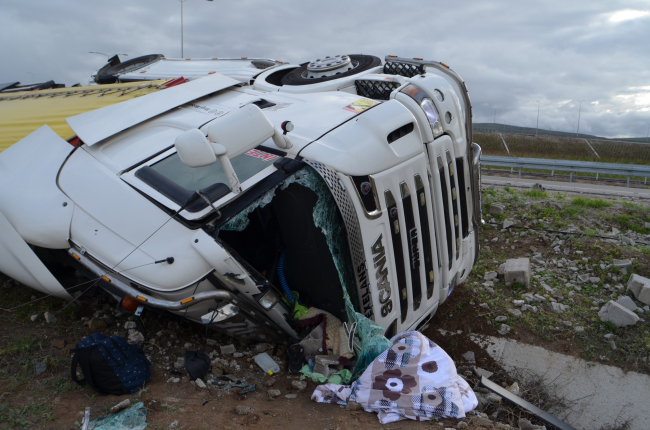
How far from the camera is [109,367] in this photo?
9.45 feet

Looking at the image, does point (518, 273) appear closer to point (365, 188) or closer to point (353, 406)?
point (365, 188)

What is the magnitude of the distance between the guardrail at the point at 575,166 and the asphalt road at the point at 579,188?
0.40 m

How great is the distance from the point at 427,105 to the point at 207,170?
192 cm

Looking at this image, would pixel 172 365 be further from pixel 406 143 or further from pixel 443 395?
pixel 406 143

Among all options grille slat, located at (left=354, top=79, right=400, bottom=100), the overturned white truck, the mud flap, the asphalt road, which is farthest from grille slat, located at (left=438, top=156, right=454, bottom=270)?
the asphalt road

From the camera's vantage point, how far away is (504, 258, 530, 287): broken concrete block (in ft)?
17.7

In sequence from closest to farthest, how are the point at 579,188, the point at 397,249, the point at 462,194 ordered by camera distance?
the point at 397,249
the point at 462,194
the point at 579,188

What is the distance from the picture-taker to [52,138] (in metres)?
3.88

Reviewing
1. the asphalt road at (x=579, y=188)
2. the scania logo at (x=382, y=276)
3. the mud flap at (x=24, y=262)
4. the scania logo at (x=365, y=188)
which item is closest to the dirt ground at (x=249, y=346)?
the mud flap at (x=24, y=262)

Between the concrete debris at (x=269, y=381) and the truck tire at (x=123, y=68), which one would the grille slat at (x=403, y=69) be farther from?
the truck tire at (x=123, y=68)

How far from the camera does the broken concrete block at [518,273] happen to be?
212 inches

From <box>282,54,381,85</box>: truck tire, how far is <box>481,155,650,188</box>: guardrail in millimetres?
10094

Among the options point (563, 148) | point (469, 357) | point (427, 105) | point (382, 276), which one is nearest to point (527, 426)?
point (469, 357)

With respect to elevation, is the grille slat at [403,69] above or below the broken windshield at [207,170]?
above
